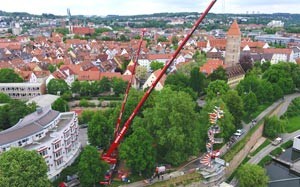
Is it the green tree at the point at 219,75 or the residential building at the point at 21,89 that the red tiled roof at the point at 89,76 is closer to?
the residential building at the point at 21,89

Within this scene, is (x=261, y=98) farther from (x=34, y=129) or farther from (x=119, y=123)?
(x=34, y=129)

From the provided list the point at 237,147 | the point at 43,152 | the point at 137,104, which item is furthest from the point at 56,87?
the point at 237,147

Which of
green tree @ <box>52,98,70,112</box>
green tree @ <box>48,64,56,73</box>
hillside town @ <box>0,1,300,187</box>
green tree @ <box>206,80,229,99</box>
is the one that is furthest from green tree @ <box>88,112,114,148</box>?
green tree @ <box>48,64,56,73</box>

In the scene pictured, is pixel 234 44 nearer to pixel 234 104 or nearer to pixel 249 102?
pixel 249 102

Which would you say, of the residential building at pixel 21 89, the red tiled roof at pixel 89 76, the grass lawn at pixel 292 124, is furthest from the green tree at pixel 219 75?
the residential building at pixel 21 89

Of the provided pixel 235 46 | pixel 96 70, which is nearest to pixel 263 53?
pixel 235 46

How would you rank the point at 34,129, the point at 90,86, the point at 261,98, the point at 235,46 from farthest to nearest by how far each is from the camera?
the point at 235,46 → the point at 90,86 → the point at 261,98 → the point at 34,129
